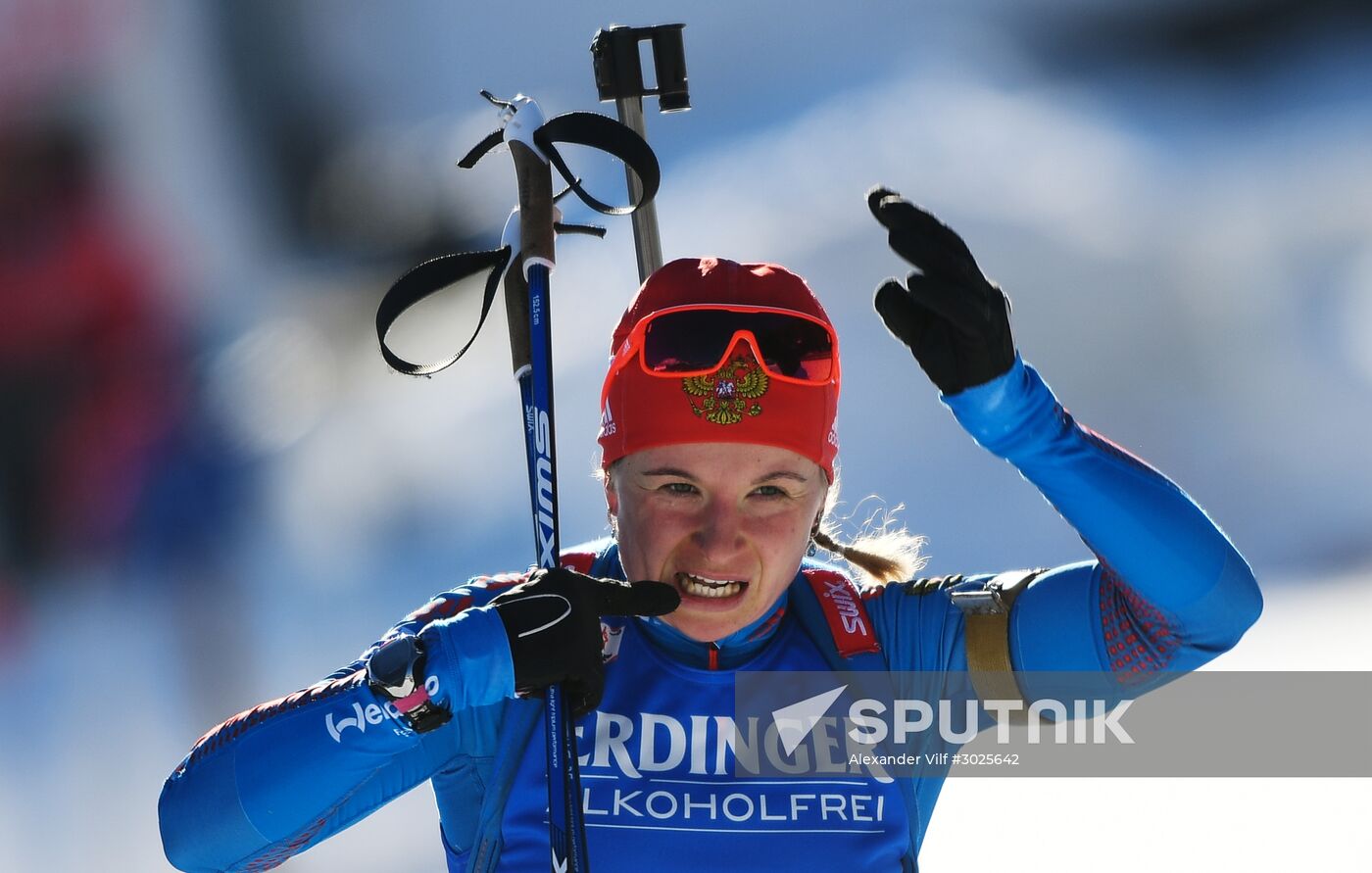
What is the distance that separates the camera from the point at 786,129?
6199 mm

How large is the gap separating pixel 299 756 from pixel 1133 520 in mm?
1276

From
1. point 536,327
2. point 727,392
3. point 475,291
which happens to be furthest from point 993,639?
point 475,291

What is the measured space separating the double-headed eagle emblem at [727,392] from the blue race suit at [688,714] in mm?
375

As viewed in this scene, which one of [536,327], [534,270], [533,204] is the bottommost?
[536,327]

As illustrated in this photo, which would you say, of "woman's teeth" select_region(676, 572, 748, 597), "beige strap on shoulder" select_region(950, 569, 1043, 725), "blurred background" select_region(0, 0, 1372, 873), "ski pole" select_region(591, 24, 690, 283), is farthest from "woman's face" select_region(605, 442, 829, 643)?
"blurred background" select_region(0, 0, 1372, 873)

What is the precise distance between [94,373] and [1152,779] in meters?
4.08

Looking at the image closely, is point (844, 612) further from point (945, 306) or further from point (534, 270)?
point (534, 270)

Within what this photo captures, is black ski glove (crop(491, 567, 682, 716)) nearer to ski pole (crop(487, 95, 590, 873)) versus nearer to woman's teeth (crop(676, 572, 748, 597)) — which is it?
woman's teeth (crop(676, 572, 748, 597))

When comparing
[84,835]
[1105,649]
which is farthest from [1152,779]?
[84,835]

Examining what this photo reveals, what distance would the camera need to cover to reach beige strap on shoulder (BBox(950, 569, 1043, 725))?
229 cm

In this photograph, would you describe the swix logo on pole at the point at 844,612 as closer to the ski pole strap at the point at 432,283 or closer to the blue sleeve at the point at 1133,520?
the blue sleeve at the point at 1133,520

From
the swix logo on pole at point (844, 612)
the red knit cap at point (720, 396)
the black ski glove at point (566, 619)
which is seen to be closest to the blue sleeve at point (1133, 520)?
the red knit cap at point (720, 396)

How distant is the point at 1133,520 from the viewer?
204 cm

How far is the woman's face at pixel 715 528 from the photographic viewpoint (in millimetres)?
2252
